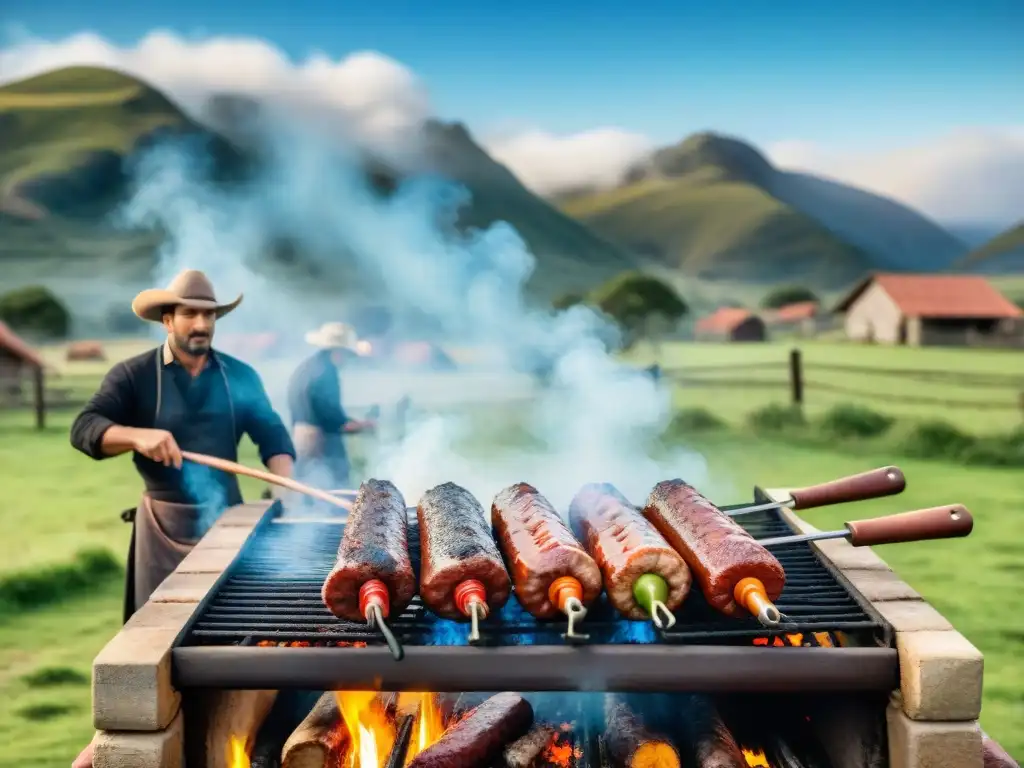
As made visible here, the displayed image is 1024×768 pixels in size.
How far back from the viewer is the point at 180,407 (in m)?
4.21

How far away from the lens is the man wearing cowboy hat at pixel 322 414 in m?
6.70

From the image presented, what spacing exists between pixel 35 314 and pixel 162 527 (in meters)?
29.1

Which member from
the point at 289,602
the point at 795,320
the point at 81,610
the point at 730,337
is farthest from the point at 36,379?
the point at 795,320

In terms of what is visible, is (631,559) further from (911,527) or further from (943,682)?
(911,527)

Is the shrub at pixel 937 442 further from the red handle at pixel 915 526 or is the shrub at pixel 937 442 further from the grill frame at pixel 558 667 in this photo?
the grill frame at pixel 558 667

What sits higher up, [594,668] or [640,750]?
[594,668]

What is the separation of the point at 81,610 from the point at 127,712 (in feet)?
14.9

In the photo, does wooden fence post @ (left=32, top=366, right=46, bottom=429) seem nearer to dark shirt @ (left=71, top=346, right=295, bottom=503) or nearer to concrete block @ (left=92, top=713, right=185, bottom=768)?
dark shirt @ (left=71, top=346, right=295, bottom=503)

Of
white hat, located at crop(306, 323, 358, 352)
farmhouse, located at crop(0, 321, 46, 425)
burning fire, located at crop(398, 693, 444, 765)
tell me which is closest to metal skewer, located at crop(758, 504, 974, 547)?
burning fire, located at crop(398, 693, 444, 765)

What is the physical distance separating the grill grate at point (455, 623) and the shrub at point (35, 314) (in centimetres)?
2913

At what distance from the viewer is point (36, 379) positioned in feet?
53.4

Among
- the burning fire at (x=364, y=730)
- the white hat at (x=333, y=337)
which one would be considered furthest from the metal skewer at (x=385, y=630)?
the white hat at (x=333, y=337)

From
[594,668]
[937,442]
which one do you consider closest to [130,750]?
[594,668]

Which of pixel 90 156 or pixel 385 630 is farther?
pixel 90 156
